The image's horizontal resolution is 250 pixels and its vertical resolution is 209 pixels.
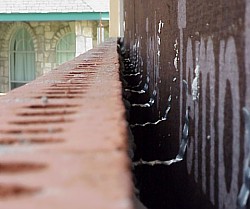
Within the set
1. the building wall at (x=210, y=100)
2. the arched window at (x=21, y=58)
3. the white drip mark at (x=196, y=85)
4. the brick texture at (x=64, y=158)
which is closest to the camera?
the brick texture at (x=64, y=158)

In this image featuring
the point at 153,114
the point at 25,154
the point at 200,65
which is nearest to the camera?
the point at 25,154

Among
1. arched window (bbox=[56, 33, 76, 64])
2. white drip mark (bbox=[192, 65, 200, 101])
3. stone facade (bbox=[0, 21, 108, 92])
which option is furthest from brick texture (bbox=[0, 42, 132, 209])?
arched window (bbox=[56, 33, 76, 64])

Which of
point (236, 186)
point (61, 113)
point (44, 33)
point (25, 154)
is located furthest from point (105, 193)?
point (44, 33)

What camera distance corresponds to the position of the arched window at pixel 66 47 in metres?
17.1

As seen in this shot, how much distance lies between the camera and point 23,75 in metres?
17.9

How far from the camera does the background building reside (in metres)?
15.2

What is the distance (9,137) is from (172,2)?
0.98m

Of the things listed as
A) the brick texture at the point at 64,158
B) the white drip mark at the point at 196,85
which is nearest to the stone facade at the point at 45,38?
the white drip mark at the point at 196,85

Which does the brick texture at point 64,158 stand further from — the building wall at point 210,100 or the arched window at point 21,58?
the arched window at point 21,58

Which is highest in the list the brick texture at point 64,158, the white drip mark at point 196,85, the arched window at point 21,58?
the arched window at point 21,58

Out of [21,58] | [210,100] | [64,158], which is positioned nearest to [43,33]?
[21,58]

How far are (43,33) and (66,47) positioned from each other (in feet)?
2.44

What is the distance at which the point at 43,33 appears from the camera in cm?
1733

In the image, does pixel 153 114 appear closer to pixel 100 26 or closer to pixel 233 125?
pixel 233 125
